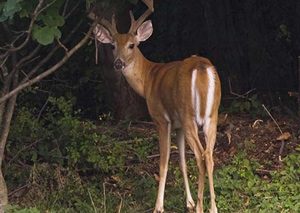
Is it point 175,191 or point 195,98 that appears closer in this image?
point 195,98

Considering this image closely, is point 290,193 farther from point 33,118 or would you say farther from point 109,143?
point 33,118

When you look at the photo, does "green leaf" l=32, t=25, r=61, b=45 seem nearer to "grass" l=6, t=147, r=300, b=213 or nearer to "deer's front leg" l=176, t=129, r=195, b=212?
"grass" l=6, t=147, r=300, b=213

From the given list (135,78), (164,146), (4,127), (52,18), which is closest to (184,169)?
(164,146)

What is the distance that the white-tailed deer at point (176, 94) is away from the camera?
23.8ft

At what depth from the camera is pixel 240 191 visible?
774 centimetres

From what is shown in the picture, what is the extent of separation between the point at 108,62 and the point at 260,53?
2.33 m

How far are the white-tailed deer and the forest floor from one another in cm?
35

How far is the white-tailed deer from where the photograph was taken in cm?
727

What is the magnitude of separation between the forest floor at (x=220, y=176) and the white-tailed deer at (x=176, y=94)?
0.35m

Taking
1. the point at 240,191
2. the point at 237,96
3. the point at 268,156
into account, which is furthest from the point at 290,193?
the point at 237,96

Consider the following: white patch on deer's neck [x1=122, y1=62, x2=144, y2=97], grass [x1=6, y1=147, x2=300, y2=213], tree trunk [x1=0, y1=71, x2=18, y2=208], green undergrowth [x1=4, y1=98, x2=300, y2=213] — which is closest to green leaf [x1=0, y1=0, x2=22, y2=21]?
tree trunk [x1=0, y1=71, x2=18, y2=208]

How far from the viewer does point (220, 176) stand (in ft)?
26.3

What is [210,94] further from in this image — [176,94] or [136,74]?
[136,74]

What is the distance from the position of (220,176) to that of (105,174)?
1.17 m
